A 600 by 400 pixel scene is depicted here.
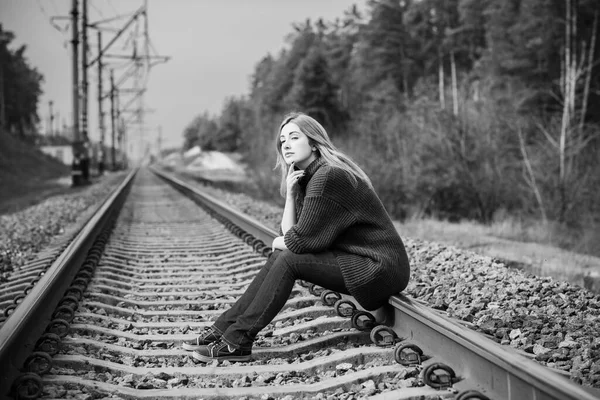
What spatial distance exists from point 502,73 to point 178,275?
32.6 metres

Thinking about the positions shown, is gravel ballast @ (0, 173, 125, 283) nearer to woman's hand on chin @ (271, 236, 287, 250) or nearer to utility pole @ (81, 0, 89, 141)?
woman's hand on chin @ (271, 236, 287, 250)

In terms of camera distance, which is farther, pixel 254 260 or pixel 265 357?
pixel 254 260

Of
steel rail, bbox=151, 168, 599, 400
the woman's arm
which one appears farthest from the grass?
steel rail, bbox=151, 168, 599, 400

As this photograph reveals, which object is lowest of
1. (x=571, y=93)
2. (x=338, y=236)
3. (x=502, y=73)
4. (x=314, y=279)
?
(x=314, y=279)

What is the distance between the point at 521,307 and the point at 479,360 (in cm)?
133

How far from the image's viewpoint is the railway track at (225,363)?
2537 mm

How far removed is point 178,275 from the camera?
537cm

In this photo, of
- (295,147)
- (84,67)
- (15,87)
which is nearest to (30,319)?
(295,147)

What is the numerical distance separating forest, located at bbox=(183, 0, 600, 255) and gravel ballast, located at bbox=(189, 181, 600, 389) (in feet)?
22.1

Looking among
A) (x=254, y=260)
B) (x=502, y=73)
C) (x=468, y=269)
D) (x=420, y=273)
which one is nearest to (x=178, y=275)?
(x=254, y=260)

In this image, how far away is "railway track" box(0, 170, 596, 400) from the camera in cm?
254

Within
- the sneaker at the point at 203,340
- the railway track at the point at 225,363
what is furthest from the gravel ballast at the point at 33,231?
the sneaker at the point at 203,340

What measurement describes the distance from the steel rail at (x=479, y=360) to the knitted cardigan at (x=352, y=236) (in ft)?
0.47

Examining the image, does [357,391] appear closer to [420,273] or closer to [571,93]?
[420,273]
